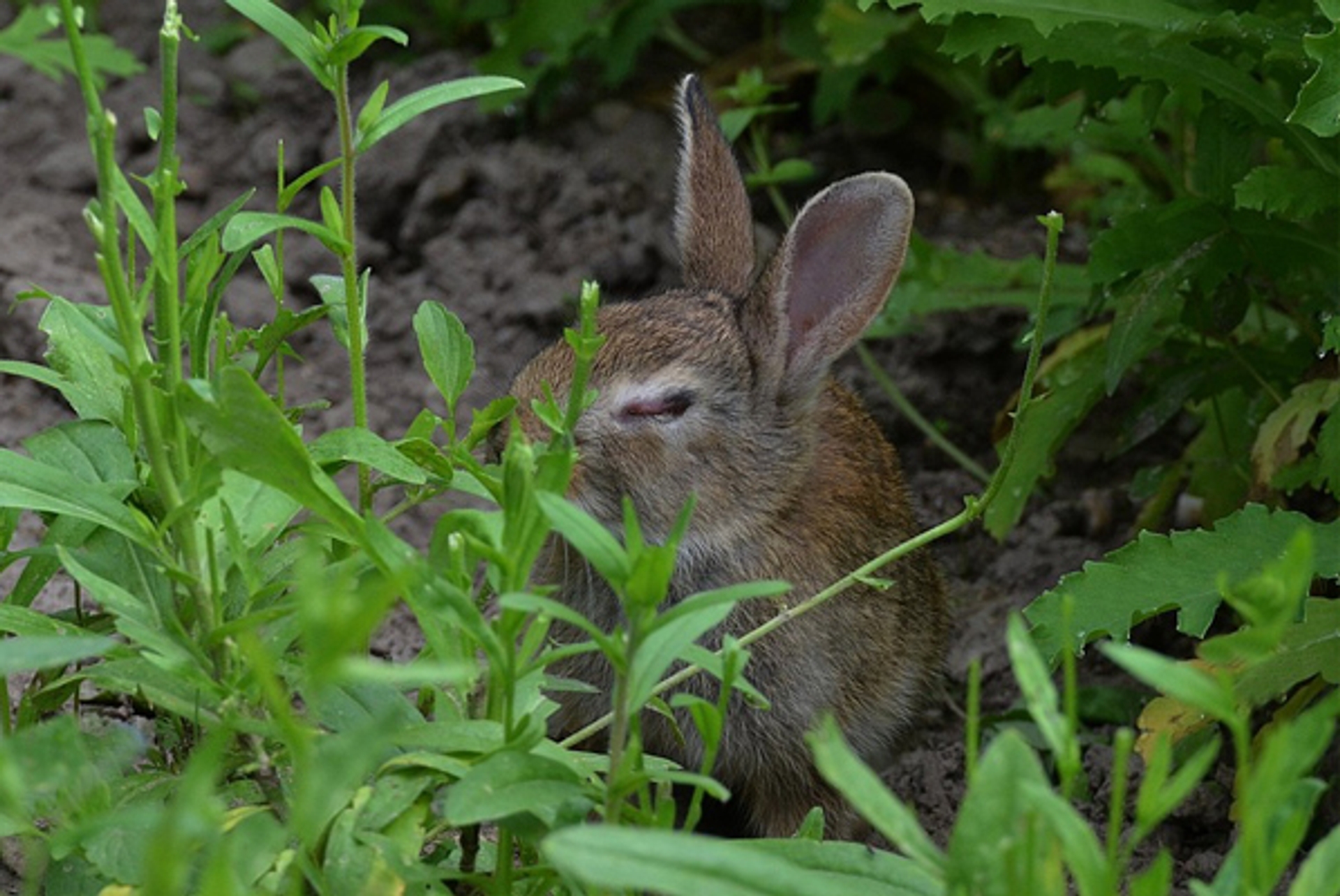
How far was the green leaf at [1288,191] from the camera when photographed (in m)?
4.23

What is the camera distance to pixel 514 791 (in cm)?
266

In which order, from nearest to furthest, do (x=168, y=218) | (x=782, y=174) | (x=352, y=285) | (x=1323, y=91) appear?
(x=168, y=218) → (x=352, y=285) → (x=1323, y=91) → (x=782, y=174)

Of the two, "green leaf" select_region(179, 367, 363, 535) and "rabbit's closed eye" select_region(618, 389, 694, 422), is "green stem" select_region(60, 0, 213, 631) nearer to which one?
"green leaf" select_region(179, 367, 363, 535)

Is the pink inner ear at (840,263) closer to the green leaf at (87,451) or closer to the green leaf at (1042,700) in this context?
the green leaf at (87,451)

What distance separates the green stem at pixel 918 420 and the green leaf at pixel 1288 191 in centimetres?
159

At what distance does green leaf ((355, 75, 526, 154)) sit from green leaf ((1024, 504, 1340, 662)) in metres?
1.34

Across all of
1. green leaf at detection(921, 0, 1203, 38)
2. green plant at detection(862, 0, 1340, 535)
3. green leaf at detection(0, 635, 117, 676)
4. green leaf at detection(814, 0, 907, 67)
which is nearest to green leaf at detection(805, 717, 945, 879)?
green leaf at detection(0, 635, 117, 676)

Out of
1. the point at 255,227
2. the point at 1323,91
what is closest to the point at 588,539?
the point at 255,227

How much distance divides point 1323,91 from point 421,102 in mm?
1629

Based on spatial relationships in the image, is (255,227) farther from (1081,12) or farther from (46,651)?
(1081,12)

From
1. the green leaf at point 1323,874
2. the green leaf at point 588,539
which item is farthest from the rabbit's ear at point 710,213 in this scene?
the green leaf at point 1323,874

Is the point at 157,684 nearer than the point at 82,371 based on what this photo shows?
Yes

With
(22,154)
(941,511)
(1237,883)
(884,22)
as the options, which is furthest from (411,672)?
(22,154)

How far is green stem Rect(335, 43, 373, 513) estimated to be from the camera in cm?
322
